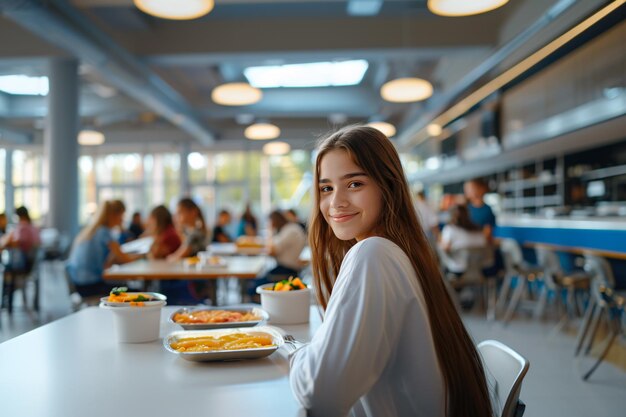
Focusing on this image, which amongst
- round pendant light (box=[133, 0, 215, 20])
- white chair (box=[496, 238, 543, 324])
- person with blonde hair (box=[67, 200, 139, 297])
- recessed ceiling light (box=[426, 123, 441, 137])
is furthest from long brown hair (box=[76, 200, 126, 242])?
recessed ceiling light (box=[426, 123, 441, 137])

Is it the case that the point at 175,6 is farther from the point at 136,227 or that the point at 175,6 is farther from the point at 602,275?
the point at 136,227

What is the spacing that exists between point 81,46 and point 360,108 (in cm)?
700

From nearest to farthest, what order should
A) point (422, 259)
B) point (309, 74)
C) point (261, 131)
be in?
1. point (422, 259)
2. point (261, 131)
3. point (309, 74)

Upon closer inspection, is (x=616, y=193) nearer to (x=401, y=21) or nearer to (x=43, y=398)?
(x=401, y=21)

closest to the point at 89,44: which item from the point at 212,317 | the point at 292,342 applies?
the point at 212,317

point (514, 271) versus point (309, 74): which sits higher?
point (309, 74)

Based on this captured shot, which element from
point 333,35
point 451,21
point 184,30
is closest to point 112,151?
point 184,30

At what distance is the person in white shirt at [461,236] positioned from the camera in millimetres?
5578

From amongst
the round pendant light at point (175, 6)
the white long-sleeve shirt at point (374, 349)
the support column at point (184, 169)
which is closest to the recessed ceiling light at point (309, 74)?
the support column at point (184, 169)

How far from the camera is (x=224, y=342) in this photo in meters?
1.46

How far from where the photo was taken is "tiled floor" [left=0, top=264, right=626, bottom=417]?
10.0ft

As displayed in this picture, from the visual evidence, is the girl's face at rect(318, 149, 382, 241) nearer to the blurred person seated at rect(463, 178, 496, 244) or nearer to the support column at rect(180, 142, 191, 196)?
the blurred person seated at rect(463, 178, 496, 244)

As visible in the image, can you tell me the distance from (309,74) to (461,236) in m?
6.09

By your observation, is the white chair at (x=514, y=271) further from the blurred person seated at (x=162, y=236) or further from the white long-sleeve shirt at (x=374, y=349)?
the white long-sleeve shirt at (x=374, y=349)
